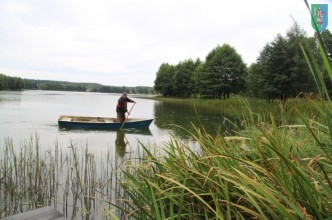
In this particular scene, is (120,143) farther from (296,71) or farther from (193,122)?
(296,71)

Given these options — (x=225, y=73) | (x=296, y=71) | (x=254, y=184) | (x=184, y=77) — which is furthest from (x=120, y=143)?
(x=184, y=77)

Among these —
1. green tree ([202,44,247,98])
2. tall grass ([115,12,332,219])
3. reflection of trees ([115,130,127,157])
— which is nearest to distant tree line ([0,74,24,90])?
green tree ([202,44,247,98])

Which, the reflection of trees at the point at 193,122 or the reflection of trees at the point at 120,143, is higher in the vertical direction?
the reflection of trees at the point at 193,122

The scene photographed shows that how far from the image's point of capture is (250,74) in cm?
3659

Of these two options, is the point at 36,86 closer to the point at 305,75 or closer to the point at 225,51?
the point at 225,51

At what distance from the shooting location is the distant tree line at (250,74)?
3033 centimetres

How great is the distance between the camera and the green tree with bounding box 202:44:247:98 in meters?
47.4

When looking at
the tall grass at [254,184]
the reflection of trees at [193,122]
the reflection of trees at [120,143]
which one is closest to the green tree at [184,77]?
the reflection of trees at [193,122]

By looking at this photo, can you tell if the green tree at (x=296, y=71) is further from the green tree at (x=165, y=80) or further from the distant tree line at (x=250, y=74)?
the green tree at (x=165, y=80)

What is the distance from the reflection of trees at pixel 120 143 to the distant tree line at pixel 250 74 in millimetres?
6882

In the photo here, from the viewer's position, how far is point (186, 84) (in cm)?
6456

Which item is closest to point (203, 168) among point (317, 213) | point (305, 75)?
point (317, 213)

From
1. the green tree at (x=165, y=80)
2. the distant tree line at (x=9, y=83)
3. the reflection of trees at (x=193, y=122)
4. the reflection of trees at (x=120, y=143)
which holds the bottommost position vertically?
the reflection of trees at (x=120, y=143)

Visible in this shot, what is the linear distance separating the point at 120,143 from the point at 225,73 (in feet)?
127
